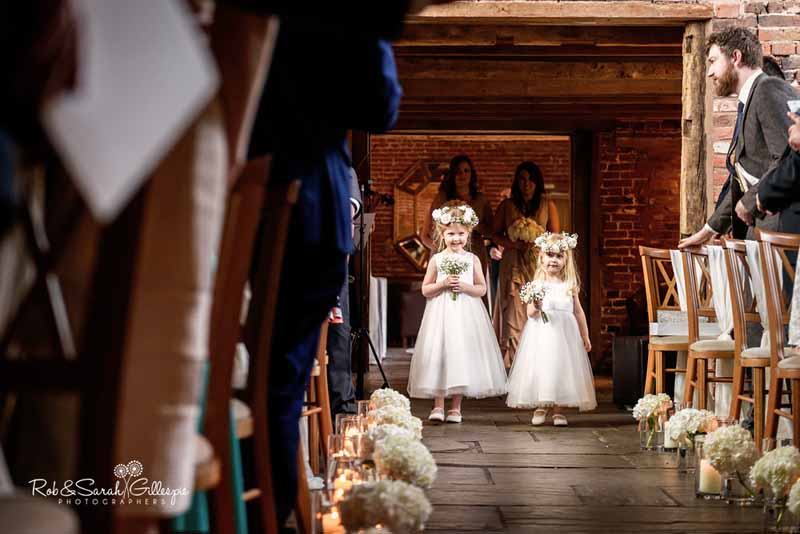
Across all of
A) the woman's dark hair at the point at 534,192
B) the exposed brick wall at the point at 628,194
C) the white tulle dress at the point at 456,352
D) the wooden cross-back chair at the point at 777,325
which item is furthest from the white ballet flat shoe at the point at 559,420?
the exposed brick wall at the point at 628,194

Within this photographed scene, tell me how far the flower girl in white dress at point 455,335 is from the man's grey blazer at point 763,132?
1769 mm

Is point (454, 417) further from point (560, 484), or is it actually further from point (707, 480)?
point (707, 480)

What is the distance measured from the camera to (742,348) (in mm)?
4684

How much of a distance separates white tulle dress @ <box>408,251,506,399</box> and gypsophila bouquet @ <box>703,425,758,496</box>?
8.87 feet

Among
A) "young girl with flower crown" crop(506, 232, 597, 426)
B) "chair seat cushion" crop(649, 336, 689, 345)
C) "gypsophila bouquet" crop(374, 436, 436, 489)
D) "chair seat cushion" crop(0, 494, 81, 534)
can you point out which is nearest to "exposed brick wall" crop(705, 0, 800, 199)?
"chair seat cushion" crop(649, 336, 689, 345)

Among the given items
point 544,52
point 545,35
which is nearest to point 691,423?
point 545,35

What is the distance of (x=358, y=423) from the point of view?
3.50 meters

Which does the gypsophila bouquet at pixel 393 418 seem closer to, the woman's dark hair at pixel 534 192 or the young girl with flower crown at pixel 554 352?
the young girl with flower crown at pixel 554 352

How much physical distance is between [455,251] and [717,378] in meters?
1.73

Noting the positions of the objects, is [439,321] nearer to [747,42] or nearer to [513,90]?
[747,42]

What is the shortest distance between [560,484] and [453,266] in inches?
89.9

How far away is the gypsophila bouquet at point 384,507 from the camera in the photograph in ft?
8.11

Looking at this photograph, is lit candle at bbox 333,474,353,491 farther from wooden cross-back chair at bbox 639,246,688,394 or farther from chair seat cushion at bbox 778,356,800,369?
wooden cross-back chair at bbox 639,246,688,394

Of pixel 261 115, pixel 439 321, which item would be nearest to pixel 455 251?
pixel 439 321
